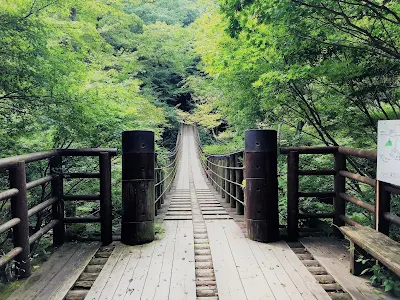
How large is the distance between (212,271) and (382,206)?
140cm

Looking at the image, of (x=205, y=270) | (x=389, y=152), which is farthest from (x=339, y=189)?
(x=205, y=270)

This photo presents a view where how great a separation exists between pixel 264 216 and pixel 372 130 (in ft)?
6.05

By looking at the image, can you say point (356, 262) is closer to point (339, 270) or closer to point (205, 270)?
point (339, 270)

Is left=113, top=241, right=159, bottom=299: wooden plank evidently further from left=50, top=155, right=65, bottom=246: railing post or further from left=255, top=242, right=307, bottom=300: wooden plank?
left=255, top=242, right=307, bottom=300: wooden plank

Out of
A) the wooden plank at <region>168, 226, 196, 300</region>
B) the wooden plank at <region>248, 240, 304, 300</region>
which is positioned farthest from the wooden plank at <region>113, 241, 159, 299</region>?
the wooden plank at <region>248, 240, 304, 300</region>

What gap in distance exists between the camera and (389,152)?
2.09m

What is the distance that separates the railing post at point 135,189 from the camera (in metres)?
3.09

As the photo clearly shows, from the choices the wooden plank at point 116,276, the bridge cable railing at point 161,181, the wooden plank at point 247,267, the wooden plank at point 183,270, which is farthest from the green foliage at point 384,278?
the bridge cable railing at point 161,181

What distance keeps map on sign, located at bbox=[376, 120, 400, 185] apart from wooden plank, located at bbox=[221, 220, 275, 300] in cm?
113

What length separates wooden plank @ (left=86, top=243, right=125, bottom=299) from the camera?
6.89ft

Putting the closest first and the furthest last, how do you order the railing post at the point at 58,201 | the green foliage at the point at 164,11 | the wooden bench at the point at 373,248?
the wooden bench at the point at 373,248 < the railing post at the point at 58,201 < the green foliage at the point at 164,11

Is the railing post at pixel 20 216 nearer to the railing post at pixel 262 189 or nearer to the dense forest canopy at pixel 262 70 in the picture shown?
the dense forest canopy at pixel 262 70

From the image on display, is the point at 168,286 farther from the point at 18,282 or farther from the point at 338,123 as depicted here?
the point at 338,123

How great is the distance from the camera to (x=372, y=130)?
378 cm
